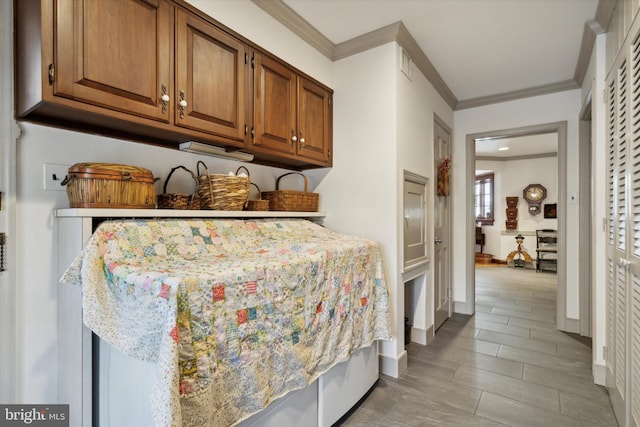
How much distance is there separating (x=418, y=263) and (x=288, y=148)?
1419 millimetres

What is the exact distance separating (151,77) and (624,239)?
2485 millimetres

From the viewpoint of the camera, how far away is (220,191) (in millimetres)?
1698

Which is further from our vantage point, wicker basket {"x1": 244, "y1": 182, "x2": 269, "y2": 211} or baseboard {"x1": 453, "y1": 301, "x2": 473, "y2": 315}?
baseboard {"x1": 453, "y1": 301, "x2": 473, "y2": 315}

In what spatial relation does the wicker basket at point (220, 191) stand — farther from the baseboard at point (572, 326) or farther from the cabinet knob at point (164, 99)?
the baseboard at point (572, 326)

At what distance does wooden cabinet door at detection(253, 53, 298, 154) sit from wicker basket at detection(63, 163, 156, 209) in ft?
2.48

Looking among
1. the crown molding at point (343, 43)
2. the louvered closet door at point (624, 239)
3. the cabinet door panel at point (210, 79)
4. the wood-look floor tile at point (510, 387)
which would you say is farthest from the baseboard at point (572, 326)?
the cabinet door panel at point (210, 79)

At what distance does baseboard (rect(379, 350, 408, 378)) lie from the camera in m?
2.23

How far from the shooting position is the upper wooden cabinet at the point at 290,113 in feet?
6.28

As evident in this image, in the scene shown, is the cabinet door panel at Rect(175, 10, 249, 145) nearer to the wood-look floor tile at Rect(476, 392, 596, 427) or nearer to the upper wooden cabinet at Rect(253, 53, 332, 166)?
the upper wooden cabinet at Rect(253, 53, 332, 166)

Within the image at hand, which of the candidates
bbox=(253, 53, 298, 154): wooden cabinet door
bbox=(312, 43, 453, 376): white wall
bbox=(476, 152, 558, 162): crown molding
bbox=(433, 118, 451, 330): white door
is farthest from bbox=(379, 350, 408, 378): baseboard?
bbox=(476, 152, 558, 162): crown molding

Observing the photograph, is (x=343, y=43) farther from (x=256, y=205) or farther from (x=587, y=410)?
(x=587, y=410)

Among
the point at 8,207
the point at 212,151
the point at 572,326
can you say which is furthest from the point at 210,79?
the point at 572,326

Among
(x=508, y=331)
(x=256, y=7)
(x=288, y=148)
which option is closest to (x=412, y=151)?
(x=288, y=148)

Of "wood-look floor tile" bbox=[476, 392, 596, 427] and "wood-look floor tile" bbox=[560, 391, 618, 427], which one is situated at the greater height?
"wood-look floor tile" bbox=[476, 392, 596, 427]
